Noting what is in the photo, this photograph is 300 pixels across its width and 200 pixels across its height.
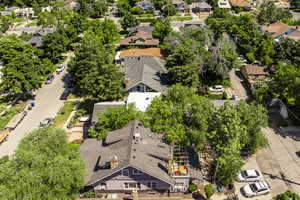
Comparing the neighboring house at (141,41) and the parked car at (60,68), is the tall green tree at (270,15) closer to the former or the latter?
the neighboring house at (141,41)

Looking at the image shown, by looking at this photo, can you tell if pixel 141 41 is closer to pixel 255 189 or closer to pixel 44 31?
pixel 44 31

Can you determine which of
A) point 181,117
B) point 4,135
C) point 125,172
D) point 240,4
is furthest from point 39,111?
point 240,4

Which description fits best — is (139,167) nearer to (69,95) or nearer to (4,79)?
(69,95)

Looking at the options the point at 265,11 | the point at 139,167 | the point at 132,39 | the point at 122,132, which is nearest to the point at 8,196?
the point at 139,167

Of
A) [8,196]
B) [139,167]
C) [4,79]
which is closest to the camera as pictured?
[8,196]

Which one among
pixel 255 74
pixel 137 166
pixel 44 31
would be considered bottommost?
pixel 137 166

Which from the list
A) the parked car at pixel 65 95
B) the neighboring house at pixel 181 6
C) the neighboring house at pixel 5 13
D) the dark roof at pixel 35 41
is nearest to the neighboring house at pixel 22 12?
the neighboring house at pixel 5 13
